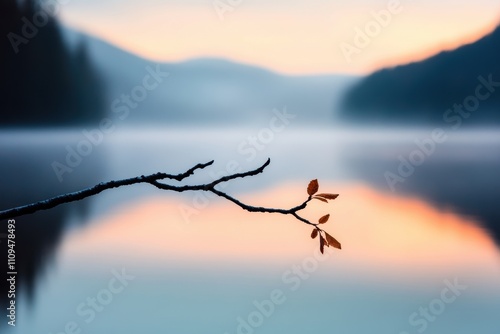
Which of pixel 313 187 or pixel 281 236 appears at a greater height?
pixel 281 236

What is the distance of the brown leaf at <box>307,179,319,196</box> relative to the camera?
539 mm

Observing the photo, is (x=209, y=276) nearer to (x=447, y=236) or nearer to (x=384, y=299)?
(x=384, y=299)

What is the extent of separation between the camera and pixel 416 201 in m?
10.6

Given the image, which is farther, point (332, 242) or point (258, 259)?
point (258, 259)

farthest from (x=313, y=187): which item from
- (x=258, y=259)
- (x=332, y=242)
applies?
(x=258, y=259)

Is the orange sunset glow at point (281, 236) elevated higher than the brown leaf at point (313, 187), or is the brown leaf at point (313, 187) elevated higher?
the orange sunset glow at point (281, 236)

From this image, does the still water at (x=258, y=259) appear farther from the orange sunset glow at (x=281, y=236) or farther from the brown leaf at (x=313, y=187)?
the brown leaf at (x=313, y=187)

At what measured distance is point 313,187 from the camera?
55cm

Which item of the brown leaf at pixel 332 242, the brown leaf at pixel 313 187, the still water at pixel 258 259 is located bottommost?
the brown leaf at pixel 332 242

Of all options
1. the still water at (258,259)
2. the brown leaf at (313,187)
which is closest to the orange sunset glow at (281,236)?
the still water at (258,259)

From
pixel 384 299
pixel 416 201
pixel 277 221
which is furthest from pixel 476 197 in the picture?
pixel 384 299

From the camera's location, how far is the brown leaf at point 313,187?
1.77 ft

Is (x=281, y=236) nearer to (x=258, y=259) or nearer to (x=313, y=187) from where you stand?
(x=258, y=259)

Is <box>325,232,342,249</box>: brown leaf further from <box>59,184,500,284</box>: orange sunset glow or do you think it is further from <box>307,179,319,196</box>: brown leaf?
<box>59,184,500,284</box>: orange sunset glow
